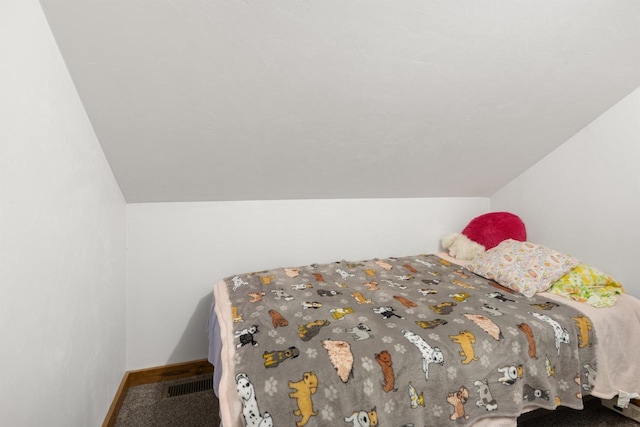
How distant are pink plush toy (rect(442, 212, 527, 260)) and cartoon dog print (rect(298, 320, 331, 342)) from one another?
1644 millimetres

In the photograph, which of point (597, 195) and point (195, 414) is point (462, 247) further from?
point (195, 414)

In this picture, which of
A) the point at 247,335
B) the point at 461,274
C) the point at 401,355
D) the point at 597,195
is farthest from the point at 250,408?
the point at 597,195

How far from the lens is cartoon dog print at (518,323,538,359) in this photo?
4.36 feet

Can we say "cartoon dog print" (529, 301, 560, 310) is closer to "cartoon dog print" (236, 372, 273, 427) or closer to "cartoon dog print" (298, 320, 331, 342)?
"cartoon dog print" (298, 320, 331, 342)

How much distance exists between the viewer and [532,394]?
4.30 feet

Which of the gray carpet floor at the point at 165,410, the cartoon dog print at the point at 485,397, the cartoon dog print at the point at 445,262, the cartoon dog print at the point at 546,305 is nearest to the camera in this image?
the cartoon dog print at the point at 485,397

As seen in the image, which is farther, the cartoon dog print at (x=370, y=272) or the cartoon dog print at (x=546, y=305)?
the cartoon dog print at (x=370, y=272)

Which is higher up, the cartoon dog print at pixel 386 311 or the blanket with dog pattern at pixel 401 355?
the cartoon dog print at pixel 386 311

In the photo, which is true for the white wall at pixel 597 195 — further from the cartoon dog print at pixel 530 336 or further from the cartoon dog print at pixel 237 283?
the cartoon dog print at pixel 237 283

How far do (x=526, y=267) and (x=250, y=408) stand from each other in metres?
1.79

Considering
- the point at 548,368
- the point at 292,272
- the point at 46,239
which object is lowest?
the point at 548,368

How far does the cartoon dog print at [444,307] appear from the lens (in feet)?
5.01

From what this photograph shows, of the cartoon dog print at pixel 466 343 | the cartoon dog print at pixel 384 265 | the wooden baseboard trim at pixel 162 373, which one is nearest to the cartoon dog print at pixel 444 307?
the cartoon dog print at pixel 466 343

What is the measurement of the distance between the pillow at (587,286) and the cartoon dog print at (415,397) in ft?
3.89
